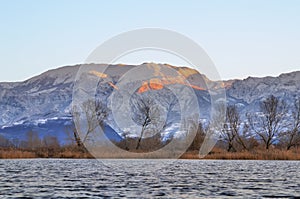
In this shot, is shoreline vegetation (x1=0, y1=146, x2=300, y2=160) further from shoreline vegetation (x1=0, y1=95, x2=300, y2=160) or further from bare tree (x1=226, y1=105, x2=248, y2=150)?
bare tree (x1=226, y1=105, x2=248, y2=150)

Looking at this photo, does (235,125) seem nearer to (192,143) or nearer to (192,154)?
(192,143)

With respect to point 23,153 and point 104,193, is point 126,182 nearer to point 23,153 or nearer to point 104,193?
point 104,193

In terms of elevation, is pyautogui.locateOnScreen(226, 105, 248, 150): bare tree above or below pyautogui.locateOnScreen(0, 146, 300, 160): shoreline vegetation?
above

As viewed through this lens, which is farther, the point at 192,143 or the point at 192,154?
the point at 192,143

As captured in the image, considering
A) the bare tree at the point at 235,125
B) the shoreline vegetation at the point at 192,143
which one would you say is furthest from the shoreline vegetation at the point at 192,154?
the bare tree at the point at 235,125

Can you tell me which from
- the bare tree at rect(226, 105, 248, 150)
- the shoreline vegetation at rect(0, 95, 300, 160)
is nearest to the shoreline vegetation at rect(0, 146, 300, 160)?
the shoreline vegetation at rect(0, 95, 300, 160)

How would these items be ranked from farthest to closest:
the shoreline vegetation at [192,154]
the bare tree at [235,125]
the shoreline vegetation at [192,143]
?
the bare tree at [235,125], the shoreline vegetation at [192,143], the shoreline vegetation at [192,154]

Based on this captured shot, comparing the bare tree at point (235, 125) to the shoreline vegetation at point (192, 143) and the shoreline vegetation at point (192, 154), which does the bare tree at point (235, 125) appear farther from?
the shoreline vegetation at point (192, 154)

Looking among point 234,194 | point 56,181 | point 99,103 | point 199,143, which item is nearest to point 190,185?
point 234,194

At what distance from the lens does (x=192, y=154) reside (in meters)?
99.6

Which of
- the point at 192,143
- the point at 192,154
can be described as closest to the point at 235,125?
the point at 192,143

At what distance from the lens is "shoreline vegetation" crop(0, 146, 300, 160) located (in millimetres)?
86938

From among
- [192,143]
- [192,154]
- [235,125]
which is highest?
[235,125]

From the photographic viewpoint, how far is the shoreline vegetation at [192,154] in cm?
8694
